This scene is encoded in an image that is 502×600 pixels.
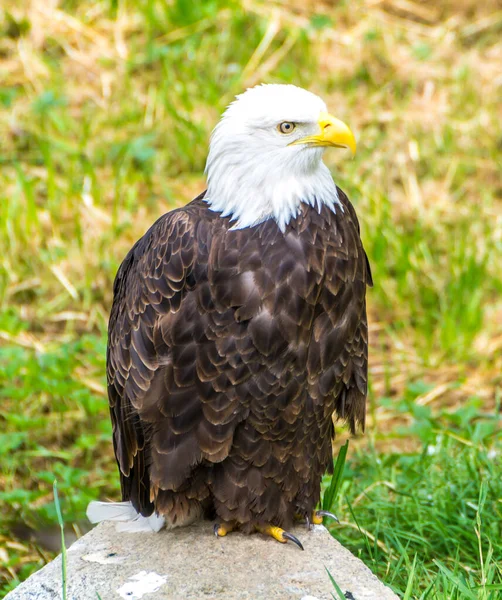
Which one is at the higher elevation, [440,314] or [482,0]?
[482,0]

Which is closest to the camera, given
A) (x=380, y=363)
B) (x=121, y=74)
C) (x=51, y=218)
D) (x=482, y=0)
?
(x=380, y=363)

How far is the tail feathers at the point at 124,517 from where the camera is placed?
138 inches

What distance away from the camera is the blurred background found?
409cm

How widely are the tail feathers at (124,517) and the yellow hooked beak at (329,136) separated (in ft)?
4.77

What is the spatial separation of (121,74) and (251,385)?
461 centimetres

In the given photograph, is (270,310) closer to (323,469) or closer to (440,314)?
(323,469)

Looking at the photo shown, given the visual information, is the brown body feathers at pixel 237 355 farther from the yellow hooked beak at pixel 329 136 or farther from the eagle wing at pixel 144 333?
the yellow hooked beak at pixel 329 136

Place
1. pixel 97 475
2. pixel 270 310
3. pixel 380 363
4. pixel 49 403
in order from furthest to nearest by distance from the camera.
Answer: pixel 380 363 → pixel 49 403 → pixel 97 475 → pixel 270 310

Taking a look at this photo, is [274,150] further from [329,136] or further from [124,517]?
[124,517]

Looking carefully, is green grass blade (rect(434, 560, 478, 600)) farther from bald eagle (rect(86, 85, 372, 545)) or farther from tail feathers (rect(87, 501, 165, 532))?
tail feathers (rect(87, 501, 165, 532))

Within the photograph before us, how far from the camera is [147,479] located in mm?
3430

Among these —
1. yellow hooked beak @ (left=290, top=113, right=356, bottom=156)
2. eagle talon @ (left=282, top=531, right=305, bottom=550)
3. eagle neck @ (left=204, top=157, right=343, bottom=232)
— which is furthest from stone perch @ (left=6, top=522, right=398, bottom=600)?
yellow hooked beak @ (left=290, top=113, right=356, bottom=156)

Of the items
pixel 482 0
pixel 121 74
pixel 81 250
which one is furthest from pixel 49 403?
pixel 482 0

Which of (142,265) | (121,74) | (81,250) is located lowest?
(81,250)
